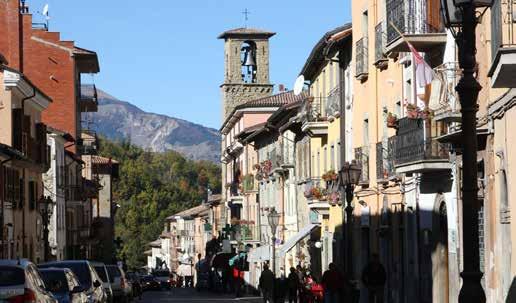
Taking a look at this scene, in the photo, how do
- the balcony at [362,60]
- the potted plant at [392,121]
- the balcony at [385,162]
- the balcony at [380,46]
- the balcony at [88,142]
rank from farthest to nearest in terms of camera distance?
the balcony at [88,142]
the balcony at [362,60]
the balcony at [380,46]
the balcony at [385,162]
the potted plant at [392,121]

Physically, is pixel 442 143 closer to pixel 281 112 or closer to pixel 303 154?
pixel 303 154

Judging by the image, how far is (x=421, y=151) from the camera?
Answer: 29812mm

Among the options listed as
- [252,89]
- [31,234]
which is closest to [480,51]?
[31,234]

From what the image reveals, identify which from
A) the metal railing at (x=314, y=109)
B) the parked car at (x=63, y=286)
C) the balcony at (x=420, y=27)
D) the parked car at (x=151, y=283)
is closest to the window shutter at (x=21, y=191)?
the metal railing at (x=314, y=109)

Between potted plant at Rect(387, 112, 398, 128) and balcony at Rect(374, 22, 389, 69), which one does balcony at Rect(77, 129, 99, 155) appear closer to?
balcony at Rect(374, 22, 389, 69)

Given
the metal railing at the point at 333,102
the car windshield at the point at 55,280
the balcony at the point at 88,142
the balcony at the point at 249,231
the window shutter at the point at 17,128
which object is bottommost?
the car windshield at the point at 55,280

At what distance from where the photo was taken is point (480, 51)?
25.5 m

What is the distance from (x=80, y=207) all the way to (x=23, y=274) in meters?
65.7

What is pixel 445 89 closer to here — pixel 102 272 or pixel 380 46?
pixel 380 46

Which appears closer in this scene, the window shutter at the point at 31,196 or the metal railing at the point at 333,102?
the metal railing at the point at 333,102

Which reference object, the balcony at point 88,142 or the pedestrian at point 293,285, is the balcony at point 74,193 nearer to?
the balcony at point 88,142

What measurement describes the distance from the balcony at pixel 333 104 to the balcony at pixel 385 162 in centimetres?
956

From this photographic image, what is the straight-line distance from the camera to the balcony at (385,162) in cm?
3534

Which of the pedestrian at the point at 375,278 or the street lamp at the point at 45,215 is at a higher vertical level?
the street lamp at the point at 45,215
